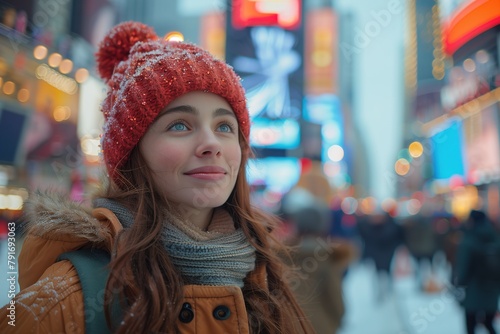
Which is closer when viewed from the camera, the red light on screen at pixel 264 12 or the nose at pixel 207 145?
the nose at pixel 207 145

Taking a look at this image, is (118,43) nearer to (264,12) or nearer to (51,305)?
(51,305)

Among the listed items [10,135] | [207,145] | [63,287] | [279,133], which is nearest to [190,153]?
[207,145]

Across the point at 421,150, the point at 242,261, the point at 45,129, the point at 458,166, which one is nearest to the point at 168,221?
the point at 242,261

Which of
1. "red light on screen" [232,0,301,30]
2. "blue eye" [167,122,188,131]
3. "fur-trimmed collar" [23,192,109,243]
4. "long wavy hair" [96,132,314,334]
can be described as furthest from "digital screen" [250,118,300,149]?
"fur-trimmed collar" [23,192,109,243]

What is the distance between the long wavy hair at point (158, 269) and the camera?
128 centimetres

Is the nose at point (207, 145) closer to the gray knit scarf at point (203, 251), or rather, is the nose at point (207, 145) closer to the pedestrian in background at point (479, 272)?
the gray knit scarf at point (203, 251)

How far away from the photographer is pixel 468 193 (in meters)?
18.7

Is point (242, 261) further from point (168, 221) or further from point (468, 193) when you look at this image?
point (468, 193)

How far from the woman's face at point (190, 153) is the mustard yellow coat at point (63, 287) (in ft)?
0.79

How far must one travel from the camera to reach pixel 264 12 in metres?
10.4

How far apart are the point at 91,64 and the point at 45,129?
2.51 feet

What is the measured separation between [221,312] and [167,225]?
1.10 feet

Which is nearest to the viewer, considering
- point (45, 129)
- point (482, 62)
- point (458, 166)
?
point (482, 62)

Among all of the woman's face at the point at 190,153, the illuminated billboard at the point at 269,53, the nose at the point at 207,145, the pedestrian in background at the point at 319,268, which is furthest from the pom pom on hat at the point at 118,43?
the illuminated billboard at the point at 269,53
